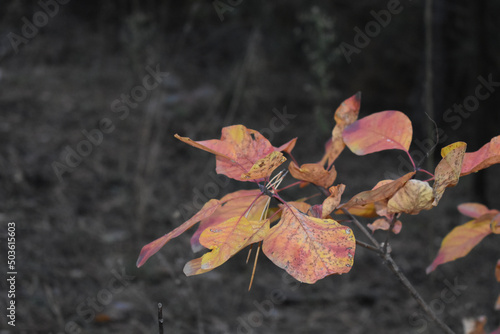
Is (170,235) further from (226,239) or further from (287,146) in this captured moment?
(287,146)

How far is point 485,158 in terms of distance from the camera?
51 centimetres

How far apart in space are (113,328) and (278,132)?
7.51 feet

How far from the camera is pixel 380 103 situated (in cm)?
403

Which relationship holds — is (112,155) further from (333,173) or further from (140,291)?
(333,173)

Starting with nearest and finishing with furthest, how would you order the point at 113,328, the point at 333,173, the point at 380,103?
the point at 333,173
the point at 113,328
the point at 380,103

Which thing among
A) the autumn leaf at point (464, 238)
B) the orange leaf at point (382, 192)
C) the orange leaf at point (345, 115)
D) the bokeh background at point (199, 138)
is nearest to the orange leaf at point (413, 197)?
the orange leaf at point (382, 192)

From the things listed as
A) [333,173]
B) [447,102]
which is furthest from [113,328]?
[447,102]

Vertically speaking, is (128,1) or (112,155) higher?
(128,1)

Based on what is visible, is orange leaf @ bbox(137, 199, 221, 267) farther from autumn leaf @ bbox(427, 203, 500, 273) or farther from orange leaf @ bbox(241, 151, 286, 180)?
autumn leaf @ bbox(427, 203, 500, 273)

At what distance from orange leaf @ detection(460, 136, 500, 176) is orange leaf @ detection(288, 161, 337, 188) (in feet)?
0.51

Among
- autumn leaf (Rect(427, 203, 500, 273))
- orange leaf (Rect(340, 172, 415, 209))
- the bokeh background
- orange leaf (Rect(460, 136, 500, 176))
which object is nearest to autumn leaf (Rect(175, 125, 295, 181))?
orange leaf (Rect(340, 172, 415, 209))

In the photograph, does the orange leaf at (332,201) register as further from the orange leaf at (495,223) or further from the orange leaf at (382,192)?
the orange leaf at (495,223)

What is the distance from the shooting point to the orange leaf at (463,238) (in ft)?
2.32

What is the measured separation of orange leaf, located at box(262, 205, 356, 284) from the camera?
1.51 feet
